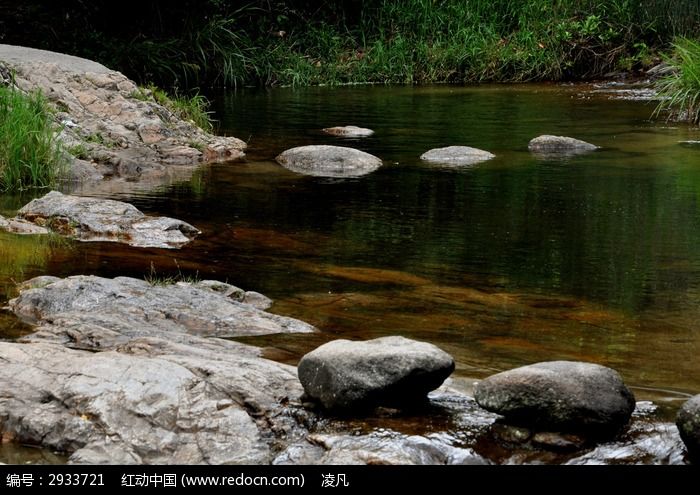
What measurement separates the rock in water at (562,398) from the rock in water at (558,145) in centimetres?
850

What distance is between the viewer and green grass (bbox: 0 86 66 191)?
938cm

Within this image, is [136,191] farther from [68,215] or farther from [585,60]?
[585,60]

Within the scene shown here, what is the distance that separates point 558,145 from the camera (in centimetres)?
1243

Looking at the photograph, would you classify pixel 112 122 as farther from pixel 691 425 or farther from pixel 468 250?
pixel 691 425

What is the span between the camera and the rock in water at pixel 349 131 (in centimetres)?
1373

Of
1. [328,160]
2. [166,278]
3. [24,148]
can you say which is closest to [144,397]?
[166,278]

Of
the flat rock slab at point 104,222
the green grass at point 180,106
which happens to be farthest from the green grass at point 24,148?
the green grass at point 180,106

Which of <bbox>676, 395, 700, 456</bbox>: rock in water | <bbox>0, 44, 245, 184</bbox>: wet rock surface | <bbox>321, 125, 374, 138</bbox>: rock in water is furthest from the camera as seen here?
<bbox>321, 125, 374, 138</bbox>: rock in water

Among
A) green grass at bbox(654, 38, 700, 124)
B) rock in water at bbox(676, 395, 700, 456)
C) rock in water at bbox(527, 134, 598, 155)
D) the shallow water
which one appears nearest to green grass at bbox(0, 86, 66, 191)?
the shallow water

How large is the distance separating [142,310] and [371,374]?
1.79m

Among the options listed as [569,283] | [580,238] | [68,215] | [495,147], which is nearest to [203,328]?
[569,283]

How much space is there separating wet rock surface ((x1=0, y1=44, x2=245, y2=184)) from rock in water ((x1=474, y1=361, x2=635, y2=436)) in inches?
293

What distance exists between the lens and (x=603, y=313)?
5.75 metres

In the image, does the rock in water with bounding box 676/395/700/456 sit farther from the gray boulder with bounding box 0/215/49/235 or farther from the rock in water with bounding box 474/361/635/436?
Result: the gray boulder with bounding box 0/215/49/235
